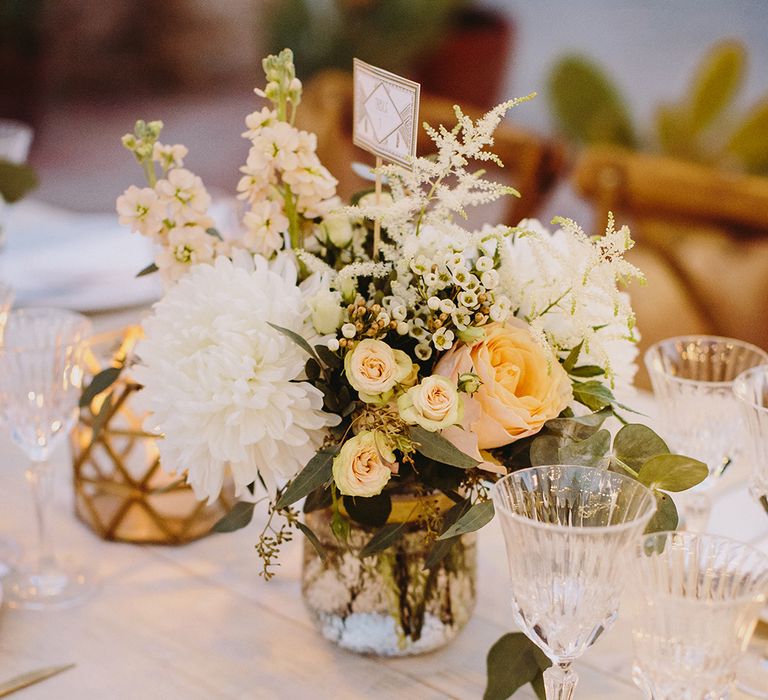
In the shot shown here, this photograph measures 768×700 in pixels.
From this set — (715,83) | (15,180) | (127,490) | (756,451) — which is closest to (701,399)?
(756,451)

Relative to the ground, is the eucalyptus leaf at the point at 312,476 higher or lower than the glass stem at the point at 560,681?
higher

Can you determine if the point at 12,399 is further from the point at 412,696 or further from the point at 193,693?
the point at 412,696

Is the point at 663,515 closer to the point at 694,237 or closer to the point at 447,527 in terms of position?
the point at 447,527

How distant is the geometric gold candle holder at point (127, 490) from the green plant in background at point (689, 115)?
2.11 m

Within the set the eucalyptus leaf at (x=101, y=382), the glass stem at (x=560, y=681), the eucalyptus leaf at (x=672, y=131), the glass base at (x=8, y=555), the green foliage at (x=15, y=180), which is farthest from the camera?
the eucalyptus leaf at (x=672, y=131)

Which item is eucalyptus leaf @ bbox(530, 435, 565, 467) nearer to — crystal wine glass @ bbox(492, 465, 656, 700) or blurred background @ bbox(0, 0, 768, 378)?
crystal wine glass @ bbox(492, 465, 656, 700)

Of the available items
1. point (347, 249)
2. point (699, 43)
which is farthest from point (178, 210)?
point (699, 43)

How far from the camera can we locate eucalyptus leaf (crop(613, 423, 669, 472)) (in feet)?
2.72

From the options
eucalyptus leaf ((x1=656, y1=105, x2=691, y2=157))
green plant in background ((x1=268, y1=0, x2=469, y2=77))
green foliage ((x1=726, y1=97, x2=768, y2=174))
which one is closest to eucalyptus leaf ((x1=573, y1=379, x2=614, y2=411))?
green foliage ((x1=726, y1=97, x2=768, y2=174))

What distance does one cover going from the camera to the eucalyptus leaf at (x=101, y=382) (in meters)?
1.04

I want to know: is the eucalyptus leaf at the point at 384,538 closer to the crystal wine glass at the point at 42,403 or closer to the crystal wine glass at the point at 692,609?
the crystal wine glass at the point at 692,609

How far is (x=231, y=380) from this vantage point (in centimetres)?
81

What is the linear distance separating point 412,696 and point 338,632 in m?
0.10

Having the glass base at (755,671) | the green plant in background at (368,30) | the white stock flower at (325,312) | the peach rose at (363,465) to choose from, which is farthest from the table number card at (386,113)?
the green plant in background at (368,30)
